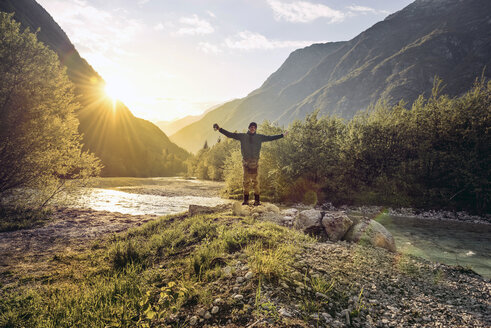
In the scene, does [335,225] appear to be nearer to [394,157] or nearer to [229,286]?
[229,286]

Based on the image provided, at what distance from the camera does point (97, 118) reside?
145 meters

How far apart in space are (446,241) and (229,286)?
1557cm

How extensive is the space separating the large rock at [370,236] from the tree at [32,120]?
19032mm

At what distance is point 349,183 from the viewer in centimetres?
2759

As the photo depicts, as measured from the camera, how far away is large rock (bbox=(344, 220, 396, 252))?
385 inches

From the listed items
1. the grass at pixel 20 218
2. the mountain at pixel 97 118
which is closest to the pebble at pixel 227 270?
the grass at pixel 20 218

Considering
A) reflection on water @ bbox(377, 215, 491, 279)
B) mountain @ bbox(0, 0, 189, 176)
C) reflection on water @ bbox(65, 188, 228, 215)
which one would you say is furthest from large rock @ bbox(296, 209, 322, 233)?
mountain @ bbox(0, 0, 189, 176)

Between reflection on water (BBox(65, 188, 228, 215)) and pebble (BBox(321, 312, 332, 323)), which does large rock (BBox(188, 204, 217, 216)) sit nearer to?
reflection on water (BBox(65, 188, 228, 215))

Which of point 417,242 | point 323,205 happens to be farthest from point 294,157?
point 417,242

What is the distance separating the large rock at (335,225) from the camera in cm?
1021

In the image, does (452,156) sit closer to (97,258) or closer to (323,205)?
(323,205)

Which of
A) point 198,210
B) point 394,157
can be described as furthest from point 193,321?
point 394,157

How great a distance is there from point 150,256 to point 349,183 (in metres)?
26.0

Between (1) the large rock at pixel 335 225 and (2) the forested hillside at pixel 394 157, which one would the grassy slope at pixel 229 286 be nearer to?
(1) the large rock at pixel 335 225
